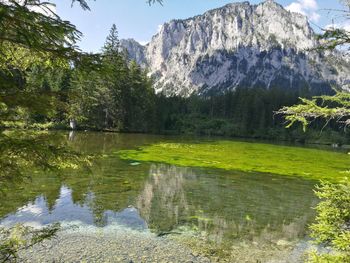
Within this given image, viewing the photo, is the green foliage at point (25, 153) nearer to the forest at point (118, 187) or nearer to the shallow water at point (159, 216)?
the forest at point (118, 187)

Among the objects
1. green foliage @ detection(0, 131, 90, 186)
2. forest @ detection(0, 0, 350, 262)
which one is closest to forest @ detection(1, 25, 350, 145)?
forest @ detection(0, 0, 350, 262)

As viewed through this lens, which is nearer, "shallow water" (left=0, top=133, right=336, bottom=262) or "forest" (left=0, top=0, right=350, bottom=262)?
"forest" (left=0, top=0, right=350, bottom=262)

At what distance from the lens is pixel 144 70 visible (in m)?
92.9

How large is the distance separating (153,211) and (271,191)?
991 centimetres

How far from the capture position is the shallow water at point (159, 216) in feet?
36.7

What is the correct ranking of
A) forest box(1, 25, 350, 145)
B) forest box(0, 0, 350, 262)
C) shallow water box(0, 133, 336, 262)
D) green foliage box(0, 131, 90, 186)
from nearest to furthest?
green foliage box(0, 131, 90, 186), forest box(0, 0, 350, 262), shallow water box(0, 133, 336, 262), forest box(1, 25, 350, 145)

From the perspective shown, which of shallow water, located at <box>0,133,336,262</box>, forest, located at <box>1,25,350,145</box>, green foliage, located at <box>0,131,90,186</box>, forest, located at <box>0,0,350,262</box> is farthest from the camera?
forest, located at <box>1,25,350,145</box>

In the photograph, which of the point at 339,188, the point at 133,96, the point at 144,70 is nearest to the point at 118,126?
the point at 133,96

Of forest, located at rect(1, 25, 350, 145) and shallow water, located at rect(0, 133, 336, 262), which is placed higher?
forest, located at rect(1, 25, 350, 145)

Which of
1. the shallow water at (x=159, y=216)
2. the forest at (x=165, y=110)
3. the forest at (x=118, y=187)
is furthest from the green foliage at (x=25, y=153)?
the forest at (x=165, y=110)

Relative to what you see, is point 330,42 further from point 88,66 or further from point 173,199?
point 173,199

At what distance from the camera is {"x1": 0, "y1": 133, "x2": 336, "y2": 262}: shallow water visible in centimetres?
1120

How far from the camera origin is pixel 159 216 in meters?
15.0

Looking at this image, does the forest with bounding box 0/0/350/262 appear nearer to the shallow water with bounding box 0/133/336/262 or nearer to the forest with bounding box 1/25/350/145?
the shallow water with bounding box 0/133/336/262
